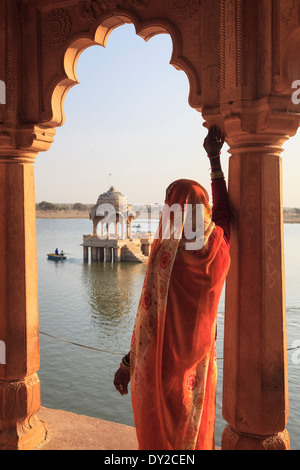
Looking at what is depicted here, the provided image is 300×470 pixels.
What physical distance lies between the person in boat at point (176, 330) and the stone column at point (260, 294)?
0.93ft

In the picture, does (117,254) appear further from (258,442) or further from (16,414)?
(258,442)

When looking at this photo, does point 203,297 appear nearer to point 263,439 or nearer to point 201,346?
point 201,346

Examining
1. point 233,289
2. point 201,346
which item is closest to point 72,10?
point 233,289

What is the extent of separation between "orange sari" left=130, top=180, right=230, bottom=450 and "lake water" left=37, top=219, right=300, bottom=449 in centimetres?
550

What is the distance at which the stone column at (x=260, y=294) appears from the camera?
6.90ft

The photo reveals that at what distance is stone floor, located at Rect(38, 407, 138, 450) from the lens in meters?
2.91

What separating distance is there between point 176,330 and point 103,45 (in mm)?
1868

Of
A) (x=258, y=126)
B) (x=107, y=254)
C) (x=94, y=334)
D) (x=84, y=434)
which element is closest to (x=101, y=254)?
(x=107, y=254)
